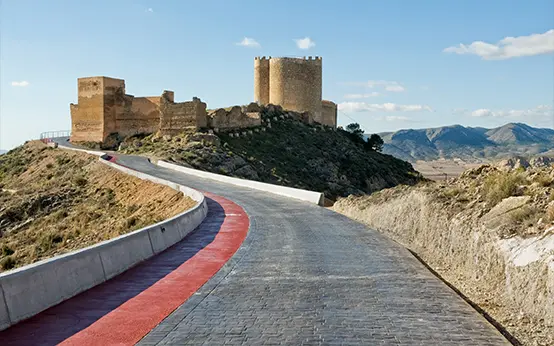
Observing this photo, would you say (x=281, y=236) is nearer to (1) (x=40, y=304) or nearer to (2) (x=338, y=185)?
(1) (x=40, y=304)

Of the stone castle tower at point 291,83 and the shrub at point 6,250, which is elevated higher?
the stone castle tower at point 291,83

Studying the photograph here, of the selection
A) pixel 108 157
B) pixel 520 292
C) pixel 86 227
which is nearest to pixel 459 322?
pixel 520 292

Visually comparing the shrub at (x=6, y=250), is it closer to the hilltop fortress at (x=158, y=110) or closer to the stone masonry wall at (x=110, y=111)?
the hilltop fortress at (x=158, y=110)

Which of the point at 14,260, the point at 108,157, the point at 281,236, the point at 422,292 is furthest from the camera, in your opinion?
the point at 108,157

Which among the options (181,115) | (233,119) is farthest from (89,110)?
(233,119)

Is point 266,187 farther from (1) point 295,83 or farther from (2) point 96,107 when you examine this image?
(1) point 295,83

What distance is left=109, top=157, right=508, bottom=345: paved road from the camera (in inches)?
249

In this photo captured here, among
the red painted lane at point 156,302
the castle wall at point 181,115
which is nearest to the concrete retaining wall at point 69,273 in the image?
the red painted lane at point 156,302

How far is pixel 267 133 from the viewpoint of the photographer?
183ft

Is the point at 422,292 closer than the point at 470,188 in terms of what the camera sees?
Yes

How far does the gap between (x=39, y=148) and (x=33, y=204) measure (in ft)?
97.4

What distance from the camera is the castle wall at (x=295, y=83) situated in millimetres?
69125

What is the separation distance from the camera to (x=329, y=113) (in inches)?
3039

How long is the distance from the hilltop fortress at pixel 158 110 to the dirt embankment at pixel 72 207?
9405mm
